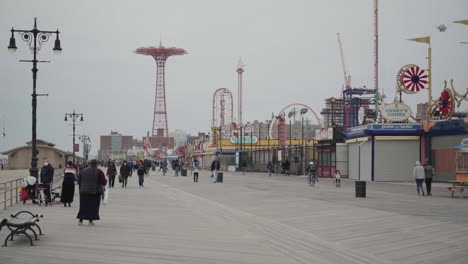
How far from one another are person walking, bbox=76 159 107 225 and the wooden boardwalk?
278 mm

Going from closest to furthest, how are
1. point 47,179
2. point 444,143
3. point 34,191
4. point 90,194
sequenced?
point 90,194
point 47,179
point 34,191
point 444,143

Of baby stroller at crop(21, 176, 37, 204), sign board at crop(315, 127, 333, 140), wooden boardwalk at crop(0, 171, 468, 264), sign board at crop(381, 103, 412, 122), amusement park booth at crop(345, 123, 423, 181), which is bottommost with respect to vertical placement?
wooden boardwalk at crop(0, 171, 468, 264)

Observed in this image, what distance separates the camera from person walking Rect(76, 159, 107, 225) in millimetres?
13383

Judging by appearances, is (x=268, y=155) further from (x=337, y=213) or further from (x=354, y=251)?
(x=354, y=251)

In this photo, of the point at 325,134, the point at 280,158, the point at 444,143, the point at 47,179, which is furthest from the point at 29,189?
the point at 280,158

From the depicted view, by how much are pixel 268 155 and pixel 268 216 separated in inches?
2091

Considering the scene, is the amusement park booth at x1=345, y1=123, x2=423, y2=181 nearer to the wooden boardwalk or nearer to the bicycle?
the wooden boardwalk

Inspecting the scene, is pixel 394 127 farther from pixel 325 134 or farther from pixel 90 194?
pixel 90 194

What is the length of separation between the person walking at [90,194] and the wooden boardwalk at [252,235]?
0.91ft

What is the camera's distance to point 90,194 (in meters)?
13.4

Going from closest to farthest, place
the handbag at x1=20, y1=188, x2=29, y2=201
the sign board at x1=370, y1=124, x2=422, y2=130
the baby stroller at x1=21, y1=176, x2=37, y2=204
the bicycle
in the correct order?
the bicycle, the baby stroller at x1=21, y1=176, x2=37, y2=204, the handbag at x1=20, y1=188, x2=29, y2=201, the sign board at x1=370, y1=124, x2=422, y2=130

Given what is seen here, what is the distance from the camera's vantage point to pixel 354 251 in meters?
9.72

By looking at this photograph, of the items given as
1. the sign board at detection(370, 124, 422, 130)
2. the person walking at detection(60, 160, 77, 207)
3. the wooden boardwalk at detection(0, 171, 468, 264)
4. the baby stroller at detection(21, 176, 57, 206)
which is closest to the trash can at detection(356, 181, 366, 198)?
the wooden boardwalk at detection(0, 171, 468, 264)

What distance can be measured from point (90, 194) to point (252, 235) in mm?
4323
